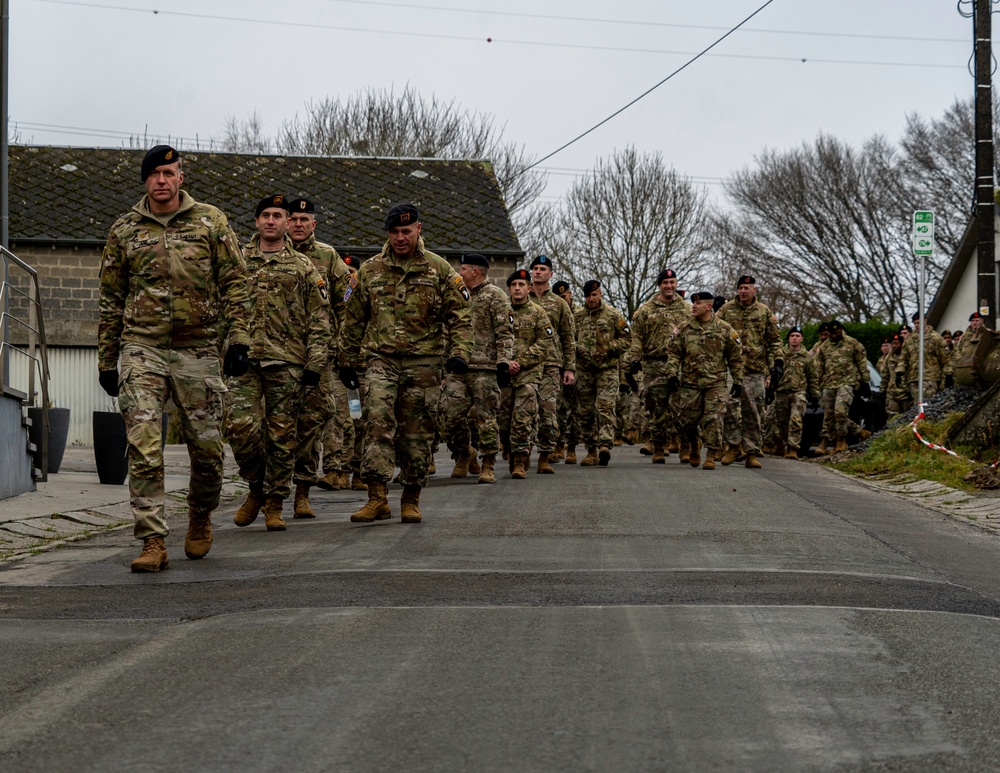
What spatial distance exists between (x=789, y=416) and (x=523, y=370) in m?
7.63

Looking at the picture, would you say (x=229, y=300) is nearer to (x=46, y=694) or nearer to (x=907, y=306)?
(x=46, y=694)

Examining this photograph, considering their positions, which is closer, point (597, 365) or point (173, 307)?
point (173, 307)

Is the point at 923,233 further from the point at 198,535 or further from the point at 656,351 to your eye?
the point at 198,535

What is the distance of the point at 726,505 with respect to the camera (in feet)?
36.5

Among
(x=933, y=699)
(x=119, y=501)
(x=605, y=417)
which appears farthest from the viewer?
(x=605, y=417)

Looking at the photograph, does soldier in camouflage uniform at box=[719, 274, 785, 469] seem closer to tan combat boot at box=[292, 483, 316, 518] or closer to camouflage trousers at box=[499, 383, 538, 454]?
camouflage trousers at box=[499, 383, 538, 454]

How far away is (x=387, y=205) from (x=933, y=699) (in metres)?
27.1

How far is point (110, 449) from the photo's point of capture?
14031 millimetres

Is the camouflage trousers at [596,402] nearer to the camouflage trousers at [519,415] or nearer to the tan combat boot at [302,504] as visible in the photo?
the camouflage trousers at [519,415]

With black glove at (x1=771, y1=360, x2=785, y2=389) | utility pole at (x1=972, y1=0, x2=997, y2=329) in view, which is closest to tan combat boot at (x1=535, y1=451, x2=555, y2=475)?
black glove at (x1=771, y1=360, x2=785, y2=389)

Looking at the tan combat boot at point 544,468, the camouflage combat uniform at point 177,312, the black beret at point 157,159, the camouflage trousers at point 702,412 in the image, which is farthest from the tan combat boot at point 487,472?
the black beret at point 157,159

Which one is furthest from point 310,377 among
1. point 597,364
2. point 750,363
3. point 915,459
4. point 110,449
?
point 915,459

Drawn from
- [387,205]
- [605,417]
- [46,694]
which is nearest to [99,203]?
[387,205]

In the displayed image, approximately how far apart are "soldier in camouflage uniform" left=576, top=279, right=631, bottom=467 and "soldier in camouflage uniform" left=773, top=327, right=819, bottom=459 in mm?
5149
